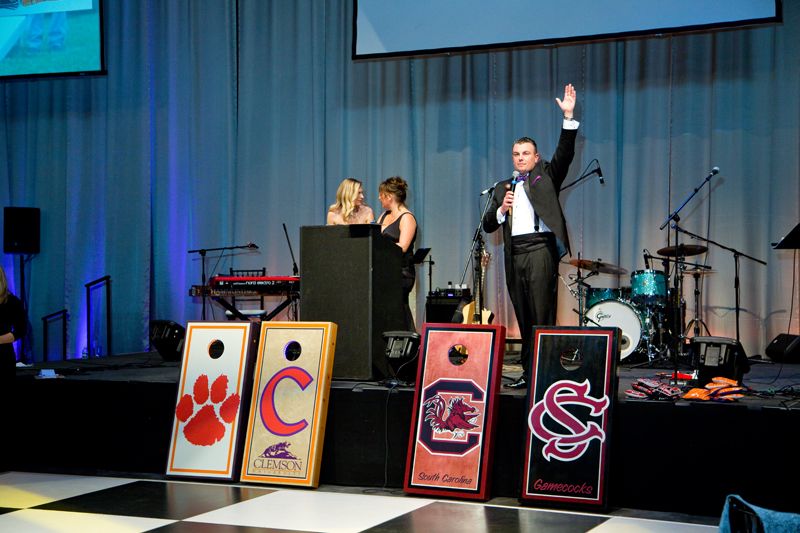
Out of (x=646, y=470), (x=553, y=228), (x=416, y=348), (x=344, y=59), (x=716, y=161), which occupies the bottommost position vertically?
(x=646, y=470)

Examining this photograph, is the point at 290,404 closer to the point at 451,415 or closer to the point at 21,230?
the point at 451,415

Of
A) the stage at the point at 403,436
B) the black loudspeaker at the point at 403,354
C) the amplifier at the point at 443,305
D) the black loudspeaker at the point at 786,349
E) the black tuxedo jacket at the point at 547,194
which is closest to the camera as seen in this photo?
the stage at the point at 403,436

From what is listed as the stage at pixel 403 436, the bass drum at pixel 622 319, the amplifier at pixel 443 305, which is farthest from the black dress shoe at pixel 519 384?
the amplifier at pixel 443 305

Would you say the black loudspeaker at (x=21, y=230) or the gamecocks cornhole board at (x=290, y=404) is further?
the black loudspeaker at (x=21, y=230)

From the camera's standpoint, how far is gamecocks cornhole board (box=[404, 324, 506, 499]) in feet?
12.0

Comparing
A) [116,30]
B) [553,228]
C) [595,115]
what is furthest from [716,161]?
[116,30]

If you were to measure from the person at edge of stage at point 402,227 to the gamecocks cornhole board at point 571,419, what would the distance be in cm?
155

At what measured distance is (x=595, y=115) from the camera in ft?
24.6

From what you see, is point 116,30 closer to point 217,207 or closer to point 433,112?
point 217,207

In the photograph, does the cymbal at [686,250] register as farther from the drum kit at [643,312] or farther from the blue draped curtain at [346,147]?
the blue draped curtain at [346,147]

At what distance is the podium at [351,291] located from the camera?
173 inches

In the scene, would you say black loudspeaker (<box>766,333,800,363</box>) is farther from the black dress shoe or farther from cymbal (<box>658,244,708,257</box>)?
the black dress shoe

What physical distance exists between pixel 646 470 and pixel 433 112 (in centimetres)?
504

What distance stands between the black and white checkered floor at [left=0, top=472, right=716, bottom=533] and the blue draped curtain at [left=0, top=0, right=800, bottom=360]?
163 inches
